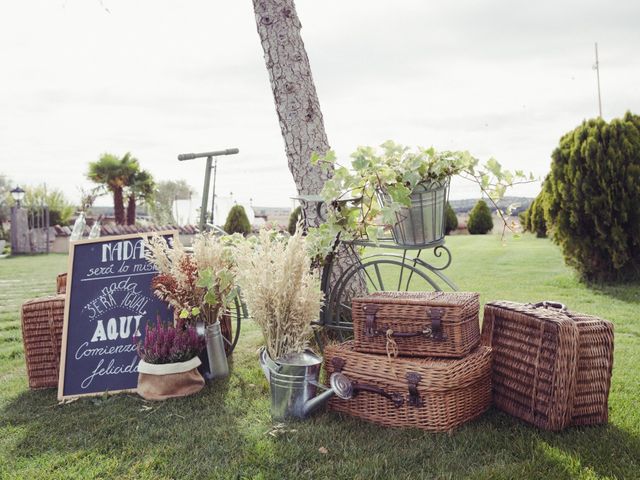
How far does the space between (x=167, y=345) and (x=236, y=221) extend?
16.9 meters

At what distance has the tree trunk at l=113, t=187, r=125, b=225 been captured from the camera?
90.0ft

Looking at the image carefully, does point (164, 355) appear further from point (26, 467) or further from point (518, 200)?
point (518, 200)

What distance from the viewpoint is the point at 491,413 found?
2.76 meters

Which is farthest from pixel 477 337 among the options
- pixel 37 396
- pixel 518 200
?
pixel 37 396

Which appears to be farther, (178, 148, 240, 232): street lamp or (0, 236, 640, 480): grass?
(178, 148, 240, 232): street lamp

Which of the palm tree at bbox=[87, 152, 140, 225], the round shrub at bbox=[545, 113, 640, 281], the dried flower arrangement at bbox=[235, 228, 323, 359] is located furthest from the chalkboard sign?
the palm tree at bbox=[87, 152, 140, 225]

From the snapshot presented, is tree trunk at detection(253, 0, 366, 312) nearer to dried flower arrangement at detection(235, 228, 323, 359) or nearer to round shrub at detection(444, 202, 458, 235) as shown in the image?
dried flower arrangement at detection(235, 228, 323, 359)

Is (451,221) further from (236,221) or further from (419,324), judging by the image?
(419,324)

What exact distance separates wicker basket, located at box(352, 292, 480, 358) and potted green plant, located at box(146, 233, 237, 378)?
824 millimetres

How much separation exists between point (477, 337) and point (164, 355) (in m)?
1.73

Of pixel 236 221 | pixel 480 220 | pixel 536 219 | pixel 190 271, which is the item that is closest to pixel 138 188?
pixel 236 221

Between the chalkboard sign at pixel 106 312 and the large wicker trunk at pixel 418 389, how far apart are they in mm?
1395

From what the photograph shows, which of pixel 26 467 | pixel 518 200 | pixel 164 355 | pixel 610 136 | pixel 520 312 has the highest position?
pixel 610 136

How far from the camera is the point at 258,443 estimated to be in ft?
8.13
